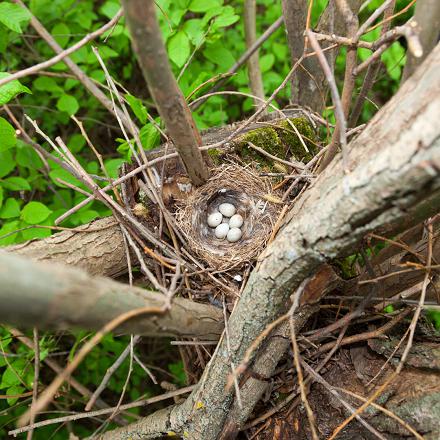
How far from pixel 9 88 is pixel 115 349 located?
1.64 meters

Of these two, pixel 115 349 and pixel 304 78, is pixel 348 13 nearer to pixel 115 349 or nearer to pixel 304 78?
pixel 304 78

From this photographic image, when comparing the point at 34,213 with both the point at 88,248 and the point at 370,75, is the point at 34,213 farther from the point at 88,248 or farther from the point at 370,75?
the point at 370,75

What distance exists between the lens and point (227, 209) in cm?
214

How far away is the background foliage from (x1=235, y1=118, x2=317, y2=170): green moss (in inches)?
11.7

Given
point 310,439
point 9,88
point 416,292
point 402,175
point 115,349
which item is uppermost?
point 9,88

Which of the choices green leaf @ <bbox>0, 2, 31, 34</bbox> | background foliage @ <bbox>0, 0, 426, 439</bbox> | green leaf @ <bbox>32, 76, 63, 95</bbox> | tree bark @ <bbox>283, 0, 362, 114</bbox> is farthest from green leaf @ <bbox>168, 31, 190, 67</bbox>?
green leaf @ <bbox>32, 76, 63, 95</bbox>

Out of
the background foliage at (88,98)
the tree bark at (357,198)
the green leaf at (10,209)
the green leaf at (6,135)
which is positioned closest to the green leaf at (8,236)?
the background foliage at (88,98)

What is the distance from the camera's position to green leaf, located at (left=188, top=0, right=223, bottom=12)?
77.1 inches

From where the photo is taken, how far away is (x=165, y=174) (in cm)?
180

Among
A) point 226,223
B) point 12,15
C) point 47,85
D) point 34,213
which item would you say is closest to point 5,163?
point 34,213

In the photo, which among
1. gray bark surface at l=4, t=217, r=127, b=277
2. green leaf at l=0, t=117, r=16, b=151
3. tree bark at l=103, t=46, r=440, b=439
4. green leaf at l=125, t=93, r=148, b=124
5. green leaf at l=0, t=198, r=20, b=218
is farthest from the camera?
green leaf at l=0, t=198, r=20, b=218

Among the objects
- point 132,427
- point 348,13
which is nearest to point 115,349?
point 132,427

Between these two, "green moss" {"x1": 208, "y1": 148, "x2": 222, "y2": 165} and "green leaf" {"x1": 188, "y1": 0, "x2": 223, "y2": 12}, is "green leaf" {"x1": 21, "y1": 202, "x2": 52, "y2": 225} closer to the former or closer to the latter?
"green moss" {"x1": 208, "y1": 148, "x2": 222, "y2": 165}

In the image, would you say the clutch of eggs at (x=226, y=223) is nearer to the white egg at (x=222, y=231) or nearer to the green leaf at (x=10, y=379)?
the white egg at (x=222, y=231)
